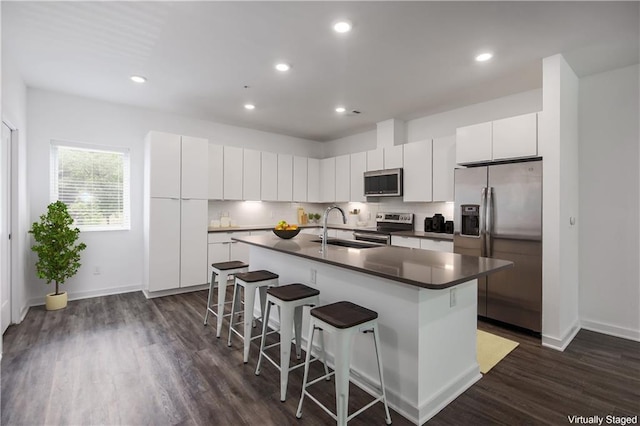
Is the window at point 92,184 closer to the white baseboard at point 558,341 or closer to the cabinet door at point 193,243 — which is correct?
the cabinet door at point 193,243

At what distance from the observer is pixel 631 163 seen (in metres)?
3.18

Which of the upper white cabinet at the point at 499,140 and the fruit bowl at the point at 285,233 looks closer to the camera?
the upper white cabinet at the point at 499,140

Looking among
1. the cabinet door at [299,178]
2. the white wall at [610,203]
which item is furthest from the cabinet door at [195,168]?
the white wall at [610,203]

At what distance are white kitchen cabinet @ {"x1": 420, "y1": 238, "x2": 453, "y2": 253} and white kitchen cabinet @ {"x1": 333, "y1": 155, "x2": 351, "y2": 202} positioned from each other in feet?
6.52

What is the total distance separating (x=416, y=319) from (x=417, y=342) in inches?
5.6

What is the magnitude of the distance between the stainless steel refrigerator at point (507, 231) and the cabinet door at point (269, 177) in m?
3.30

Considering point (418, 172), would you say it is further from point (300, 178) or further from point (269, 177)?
point (269, 177)

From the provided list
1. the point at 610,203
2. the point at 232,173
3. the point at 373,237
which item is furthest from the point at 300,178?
the point at 610,203

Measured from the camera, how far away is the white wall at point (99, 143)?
4035 mm

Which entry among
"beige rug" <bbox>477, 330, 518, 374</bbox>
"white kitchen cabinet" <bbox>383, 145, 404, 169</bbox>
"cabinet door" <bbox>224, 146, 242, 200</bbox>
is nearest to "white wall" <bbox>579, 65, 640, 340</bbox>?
"beige rug" <bbox>477, 330, 518, 374</bbox>

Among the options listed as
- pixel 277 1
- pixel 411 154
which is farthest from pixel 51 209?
pixel 411 154

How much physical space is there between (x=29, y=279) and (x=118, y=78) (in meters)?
2.78

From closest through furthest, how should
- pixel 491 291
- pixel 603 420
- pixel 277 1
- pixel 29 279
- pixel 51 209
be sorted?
pixel 603 420 → pixel 277 1 → pixel 491 291 → pixel 51 209 → pixel 29 279

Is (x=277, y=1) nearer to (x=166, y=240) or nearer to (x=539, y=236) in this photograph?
(x=539, y=236)
